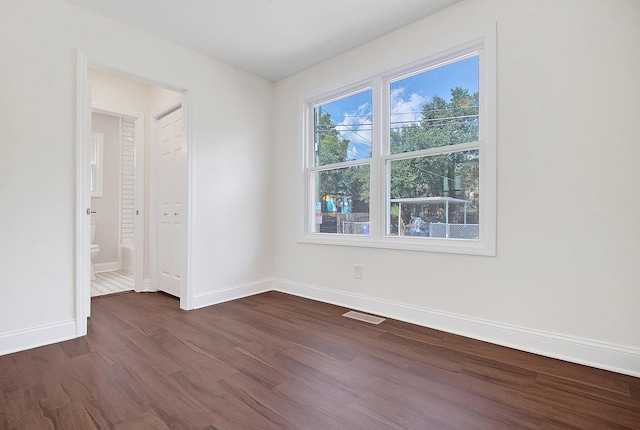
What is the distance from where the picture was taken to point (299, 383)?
5.74 ft

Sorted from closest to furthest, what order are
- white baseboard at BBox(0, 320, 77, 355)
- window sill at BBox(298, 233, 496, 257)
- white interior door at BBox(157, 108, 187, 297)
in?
1. white baseboard at BBox(0, 320, 77, 355)
2. window sill at BBox(298, 233, 496, 257)
3. white interior door at BBox(157, 108, 187, 297)

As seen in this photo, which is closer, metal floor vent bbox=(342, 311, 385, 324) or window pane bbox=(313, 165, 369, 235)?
metal floor vent bbox=(342, 311, 385, 324)

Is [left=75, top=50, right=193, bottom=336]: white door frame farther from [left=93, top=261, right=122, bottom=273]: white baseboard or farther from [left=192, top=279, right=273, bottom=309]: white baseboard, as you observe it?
[left=93, top=261, right=122, bottom=273]: white baseboard

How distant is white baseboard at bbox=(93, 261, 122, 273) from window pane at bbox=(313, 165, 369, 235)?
3.84 metres

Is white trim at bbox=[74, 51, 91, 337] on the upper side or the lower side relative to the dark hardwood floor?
upper

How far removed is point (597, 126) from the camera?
6.33ft

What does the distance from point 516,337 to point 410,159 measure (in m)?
1.57

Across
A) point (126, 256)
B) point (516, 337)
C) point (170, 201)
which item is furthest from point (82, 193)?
point (516, 337)

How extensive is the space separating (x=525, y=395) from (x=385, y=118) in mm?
2316

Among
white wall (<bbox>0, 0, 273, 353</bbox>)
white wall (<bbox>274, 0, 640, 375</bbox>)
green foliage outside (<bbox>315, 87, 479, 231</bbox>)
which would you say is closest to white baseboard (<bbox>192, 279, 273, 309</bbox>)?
white wall (<bbox>0, 0, 273, 353</bbox>)

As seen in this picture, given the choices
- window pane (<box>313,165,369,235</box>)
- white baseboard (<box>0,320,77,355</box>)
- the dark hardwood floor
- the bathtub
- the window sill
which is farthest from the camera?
the bathtub

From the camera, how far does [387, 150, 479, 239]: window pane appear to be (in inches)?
97.8

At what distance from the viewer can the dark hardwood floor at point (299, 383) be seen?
1.44 metres

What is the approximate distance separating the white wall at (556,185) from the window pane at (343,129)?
74cm
